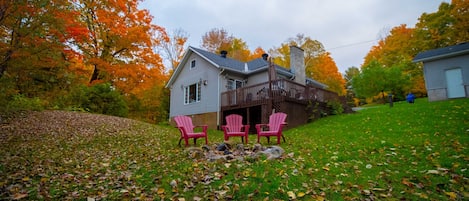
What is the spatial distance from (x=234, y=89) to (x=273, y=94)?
330cm

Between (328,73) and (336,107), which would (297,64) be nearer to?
(336,107)

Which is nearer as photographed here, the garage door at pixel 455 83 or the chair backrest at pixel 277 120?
the chair backrest at pixel 277 120

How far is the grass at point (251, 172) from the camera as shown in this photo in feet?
10.8

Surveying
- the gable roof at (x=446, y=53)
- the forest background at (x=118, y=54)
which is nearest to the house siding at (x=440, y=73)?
the gable roof at (x=446, y=53)

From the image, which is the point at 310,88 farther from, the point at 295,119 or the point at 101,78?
the point at 101,78

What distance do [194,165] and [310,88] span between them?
10144 mm

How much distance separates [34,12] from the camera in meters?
6.02

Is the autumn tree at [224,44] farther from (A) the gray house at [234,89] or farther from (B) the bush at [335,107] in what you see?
(B) the bush at [335,107]

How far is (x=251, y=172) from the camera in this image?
4070 mm

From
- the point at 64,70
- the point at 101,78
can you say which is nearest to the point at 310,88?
the point at 64,70

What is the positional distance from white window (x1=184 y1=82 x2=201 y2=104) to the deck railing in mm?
2523

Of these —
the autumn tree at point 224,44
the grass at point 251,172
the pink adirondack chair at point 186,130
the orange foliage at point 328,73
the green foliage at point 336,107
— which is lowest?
the grass at point 251,172

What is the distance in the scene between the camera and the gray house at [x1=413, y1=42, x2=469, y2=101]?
45.6ft

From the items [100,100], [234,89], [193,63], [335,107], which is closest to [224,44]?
[193,63]
